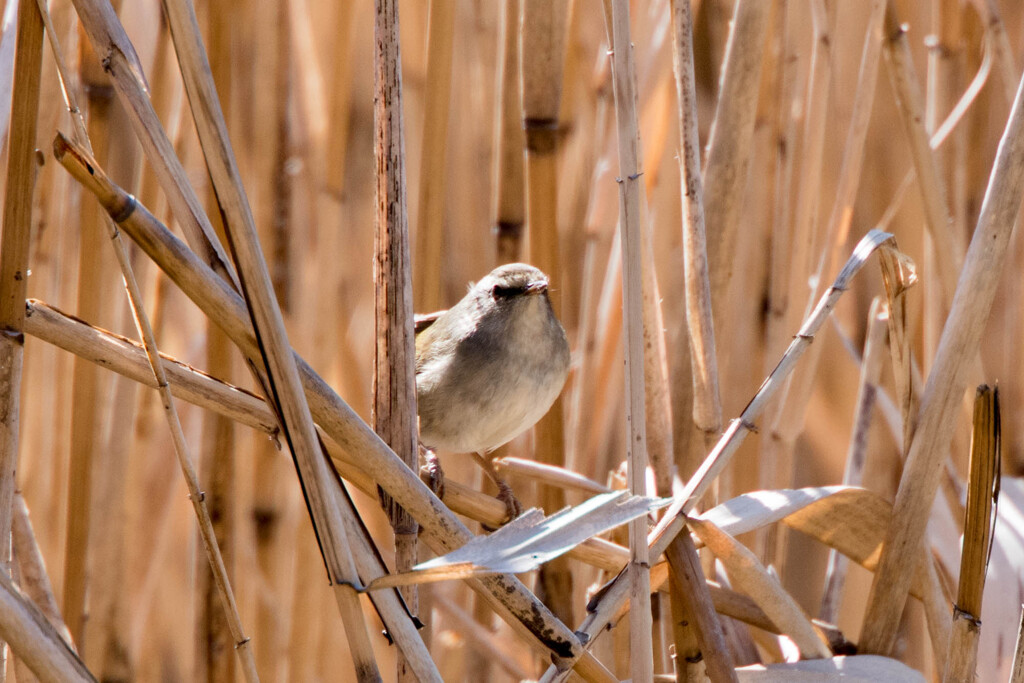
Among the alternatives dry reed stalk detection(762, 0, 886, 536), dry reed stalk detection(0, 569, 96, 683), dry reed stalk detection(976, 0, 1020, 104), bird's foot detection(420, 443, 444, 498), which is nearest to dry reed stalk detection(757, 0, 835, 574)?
dry reed stalk detection(762, 0, 886, 536)

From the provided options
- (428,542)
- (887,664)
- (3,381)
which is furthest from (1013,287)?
(3,381)

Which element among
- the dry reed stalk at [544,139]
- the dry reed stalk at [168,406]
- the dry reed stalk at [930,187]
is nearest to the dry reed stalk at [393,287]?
the dry reed stalk at [168,406]

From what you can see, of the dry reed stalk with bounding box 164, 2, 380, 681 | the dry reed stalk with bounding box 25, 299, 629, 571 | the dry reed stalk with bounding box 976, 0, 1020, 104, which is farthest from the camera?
the dry reed stalk with bounding box 976, 0, 1020, 104

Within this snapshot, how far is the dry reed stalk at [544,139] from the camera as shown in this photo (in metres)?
1.37

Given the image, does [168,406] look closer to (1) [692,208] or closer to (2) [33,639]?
(2) [33,639]

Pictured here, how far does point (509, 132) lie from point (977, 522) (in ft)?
2.88

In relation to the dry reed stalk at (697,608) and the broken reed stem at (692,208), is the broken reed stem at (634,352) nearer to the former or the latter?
the dry reed stalk at (697,608)

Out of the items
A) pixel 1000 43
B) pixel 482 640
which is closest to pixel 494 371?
pixel 482 640

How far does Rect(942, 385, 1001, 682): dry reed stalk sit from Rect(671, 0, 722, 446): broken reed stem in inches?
15.4

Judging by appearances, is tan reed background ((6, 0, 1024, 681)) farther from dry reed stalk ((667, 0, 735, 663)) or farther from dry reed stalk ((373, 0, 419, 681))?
dry reed stalk ((373, 0, 419, 681))

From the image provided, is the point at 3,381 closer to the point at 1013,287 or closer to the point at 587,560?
the point at 587,560

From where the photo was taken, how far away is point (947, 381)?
3.66 feet

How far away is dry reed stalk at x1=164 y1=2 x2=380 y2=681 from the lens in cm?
62

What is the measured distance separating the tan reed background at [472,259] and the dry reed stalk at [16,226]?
1.95 feet
